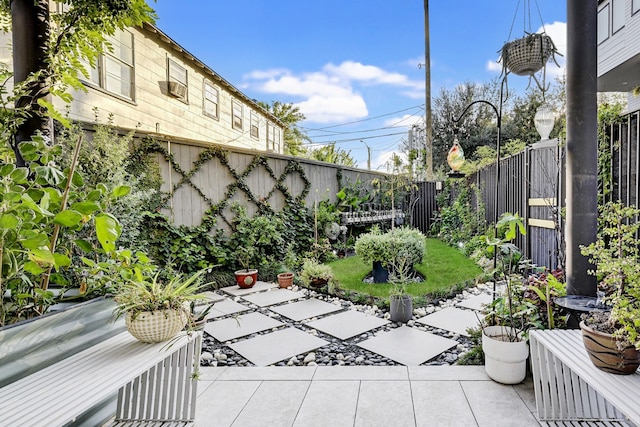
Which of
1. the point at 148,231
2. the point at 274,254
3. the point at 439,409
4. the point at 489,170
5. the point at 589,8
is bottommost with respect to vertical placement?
the point at 439,409

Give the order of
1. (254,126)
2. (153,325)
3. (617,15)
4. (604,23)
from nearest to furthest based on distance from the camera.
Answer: (153,325)
(617,15)
(604,23)
(254,126)

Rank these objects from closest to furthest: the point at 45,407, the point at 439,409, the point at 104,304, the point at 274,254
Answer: the point at 45,407, the point at 104,304, the point at 439,409, the point at 274,254

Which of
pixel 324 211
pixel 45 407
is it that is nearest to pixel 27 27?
pixel 45 407

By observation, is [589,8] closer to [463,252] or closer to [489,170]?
[489,170]

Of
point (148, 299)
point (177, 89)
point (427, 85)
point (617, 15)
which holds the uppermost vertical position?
point (427, 85)

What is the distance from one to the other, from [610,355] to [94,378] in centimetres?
200

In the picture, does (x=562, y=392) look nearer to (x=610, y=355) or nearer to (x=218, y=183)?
(x=610, y=355)

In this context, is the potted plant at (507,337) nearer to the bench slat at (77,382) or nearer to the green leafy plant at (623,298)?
the green leafy plant at (623,298)

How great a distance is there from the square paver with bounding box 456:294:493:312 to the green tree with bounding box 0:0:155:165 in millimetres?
3967

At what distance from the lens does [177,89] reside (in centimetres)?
690

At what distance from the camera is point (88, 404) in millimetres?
1079

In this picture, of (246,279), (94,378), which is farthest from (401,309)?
(94,378)

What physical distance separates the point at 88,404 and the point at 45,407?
0.38 feet

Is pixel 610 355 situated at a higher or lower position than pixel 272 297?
higher
